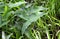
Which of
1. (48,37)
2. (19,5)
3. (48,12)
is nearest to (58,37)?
(48,37)

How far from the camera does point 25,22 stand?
146 cm

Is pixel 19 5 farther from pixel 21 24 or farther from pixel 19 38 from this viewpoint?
pixel 19 38

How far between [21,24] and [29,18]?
10 centimetres

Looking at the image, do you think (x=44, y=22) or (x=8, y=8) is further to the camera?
(x=44, y=22)

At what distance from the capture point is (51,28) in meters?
1.64

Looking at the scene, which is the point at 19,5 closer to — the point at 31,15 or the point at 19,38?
the point at 31,15

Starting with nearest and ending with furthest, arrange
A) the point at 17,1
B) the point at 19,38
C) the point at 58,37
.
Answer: the point at 19,38 → the point at 58,37 → the point at 17,1

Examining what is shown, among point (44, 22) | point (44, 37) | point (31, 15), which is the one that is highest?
Result: point (31, 15)

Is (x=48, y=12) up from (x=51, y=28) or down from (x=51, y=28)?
up

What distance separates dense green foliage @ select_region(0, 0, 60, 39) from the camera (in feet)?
4.75

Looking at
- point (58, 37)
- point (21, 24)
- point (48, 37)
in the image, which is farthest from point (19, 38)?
point (58, 37)

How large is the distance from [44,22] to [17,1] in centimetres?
32

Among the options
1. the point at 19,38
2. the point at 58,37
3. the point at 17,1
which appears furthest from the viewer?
the point at 17,1

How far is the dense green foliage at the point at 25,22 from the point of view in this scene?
1448 millimetres
